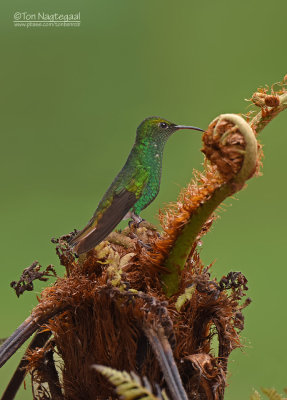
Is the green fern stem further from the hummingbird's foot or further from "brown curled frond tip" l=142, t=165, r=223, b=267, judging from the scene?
the hummingbird's foot

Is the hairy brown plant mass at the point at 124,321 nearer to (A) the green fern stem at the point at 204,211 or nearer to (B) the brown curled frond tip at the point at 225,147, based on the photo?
(A) the green fern stem at the point at 204,211

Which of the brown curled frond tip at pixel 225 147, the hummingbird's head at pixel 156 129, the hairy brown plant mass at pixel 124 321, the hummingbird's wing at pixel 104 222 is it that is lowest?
the hairy brown plant mass at pixel 124 321

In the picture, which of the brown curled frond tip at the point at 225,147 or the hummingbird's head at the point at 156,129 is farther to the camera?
the hummingbird's head at the point at 156,129

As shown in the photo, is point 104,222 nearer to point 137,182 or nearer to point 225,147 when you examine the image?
point 137,182

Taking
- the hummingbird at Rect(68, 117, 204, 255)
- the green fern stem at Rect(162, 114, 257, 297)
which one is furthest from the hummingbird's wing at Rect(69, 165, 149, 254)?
the green fern stem at Rect(162, 114, 257, 297)

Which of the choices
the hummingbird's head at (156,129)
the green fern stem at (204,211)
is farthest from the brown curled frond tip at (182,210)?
the hummingbird's head at (156,129)

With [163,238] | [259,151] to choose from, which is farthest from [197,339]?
[259,151]
